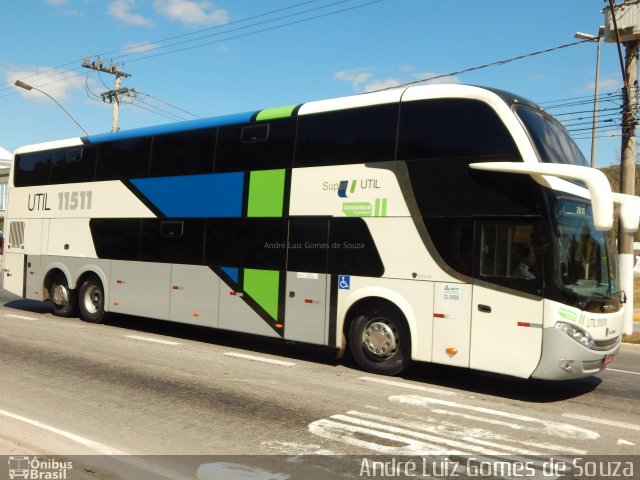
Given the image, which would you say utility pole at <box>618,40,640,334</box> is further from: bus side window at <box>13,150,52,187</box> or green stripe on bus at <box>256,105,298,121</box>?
bus side window at <box>13,150,52,187</box>

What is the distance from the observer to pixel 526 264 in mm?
7227

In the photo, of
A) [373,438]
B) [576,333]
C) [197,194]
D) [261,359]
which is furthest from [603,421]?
[197,194]

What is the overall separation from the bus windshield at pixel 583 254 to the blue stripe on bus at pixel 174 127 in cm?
554

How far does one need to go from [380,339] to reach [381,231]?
1.57 metres

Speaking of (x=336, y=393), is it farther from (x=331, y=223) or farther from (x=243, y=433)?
(x=331, y=223)

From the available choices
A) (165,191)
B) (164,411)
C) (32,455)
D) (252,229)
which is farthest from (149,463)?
(165,191)

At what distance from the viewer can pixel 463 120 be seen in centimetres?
782

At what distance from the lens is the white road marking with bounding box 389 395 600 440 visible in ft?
19.4

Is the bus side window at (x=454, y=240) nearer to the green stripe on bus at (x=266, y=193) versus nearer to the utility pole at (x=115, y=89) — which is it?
the green stripe on bus at (x=266, y=193)

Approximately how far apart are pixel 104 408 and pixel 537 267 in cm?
525

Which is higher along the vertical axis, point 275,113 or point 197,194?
point 275,113

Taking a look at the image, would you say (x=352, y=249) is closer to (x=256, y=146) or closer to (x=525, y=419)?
(x=256, y=146)

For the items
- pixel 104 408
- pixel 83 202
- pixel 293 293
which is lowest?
pixel 104 408

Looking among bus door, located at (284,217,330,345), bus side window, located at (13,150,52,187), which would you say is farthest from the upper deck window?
bus side window, located at (13,150,52,187)
